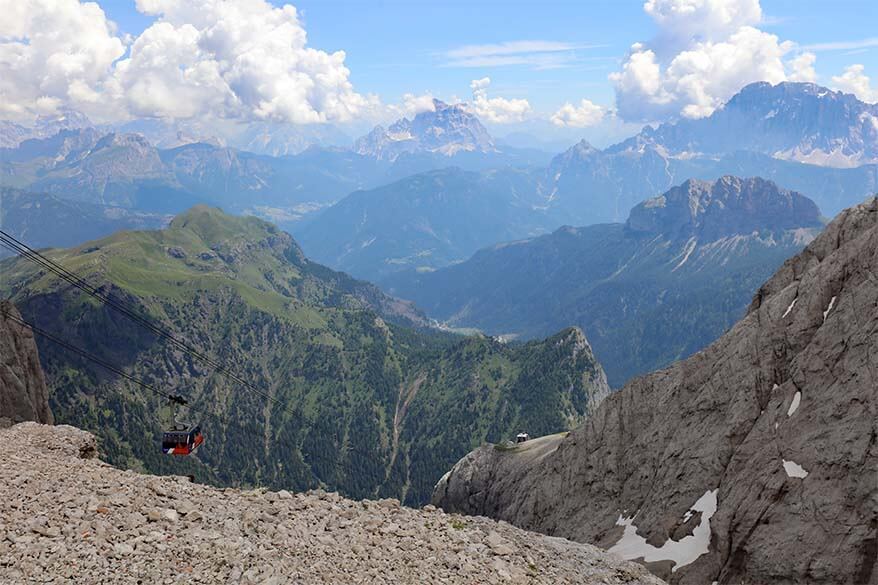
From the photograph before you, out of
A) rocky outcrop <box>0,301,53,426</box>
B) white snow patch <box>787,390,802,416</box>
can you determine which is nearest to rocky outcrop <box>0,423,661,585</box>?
white snow patch <box>787,390,802,416</box>

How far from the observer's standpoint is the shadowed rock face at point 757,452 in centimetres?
4384

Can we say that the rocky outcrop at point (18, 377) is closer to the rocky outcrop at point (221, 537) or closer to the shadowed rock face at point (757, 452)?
the rocky outcrop at point (221, 537)

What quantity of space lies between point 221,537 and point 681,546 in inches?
1574

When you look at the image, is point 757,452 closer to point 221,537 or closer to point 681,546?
point 681,546

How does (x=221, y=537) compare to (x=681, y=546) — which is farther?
(x=681, y=546)

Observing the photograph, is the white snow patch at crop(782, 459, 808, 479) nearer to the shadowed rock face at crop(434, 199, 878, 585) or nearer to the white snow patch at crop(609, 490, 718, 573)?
the shadowed rock face at crop(434, 199, 878, 585)

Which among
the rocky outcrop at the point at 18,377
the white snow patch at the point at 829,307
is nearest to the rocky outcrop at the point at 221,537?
the white snow patch at the point at 829,307

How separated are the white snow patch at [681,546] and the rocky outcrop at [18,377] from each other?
187 ft

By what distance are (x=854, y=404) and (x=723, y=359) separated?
1867 cm

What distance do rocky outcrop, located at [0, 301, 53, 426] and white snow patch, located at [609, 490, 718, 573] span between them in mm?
56909

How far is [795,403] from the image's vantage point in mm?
53562

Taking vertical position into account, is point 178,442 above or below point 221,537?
below

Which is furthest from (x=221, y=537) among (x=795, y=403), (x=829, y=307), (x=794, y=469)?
(x=829, y=307)

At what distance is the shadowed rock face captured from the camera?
43844 millimetres
